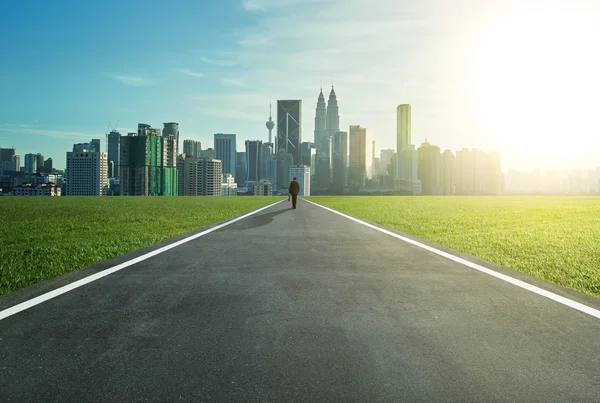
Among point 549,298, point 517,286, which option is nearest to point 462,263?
point 517,286

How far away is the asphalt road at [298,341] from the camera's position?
294cm

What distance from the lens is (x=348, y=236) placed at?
484 inches

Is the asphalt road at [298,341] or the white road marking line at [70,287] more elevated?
the white road marking line at [70,287]

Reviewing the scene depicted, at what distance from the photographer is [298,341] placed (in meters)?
3.82

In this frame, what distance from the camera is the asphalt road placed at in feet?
9.63

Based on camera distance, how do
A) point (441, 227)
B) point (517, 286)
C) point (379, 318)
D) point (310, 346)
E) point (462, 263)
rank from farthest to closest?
1. point (441, 227)
2. point (462, 263)
3. point (517, 286)
4. point (379, 318)
5. point (310, 346)

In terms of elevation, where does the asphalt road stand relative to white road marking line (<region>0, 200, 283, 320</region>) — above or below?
below

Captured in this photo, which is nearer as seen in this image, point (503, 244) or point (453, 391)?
point (453, 391)

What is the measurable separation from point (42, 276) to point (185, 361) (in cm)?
450

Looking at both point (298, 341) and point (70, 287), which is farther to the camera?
point (70, 287)

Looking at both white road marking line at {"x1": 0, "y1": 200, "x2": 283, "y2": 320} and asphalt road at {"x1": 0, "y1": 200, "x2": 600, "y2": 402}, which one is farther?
white road marking line at {"x1": 0, "y1": 200, "x2": 283, "y2": 320}

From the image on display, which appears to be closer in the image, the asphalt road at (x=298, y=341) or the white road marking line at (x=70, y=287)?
the asphalt road at (x=298, y=341)

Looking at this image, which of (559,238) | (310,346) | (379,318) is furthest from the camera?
(559,238)

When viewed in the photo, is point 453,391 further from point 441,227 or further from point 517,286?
point 441,227
